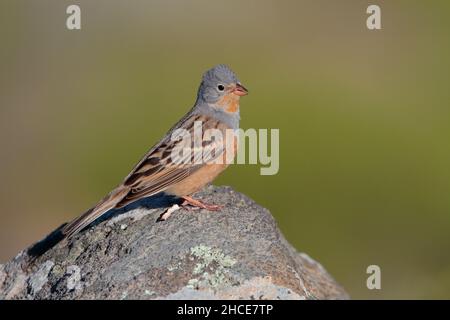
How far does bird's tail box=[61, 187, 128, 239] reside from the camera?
9.12 metres

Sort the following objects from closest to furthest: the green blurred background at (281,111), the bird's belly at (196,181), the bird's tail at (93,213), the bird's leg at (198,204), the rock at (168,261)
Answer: the rock at (168,261) → the bird's tail at (93,213) → the bird's leg at (198,204) → the bird's belly at (196,181) → the green blurred background at (281,111)

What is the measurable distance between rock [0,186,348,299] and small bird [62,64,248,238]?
0.54 ft

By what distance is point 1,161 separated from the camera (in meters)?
23.9

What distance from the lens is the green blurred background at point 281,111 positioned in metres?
18.0

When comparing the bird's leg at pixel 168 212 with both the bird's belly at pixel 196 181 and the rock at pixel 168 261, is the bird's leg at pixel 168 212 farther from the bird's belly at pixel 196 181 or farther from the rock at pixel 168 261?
the bird's belly at pixel 196 181

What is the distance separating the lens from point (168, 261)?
8.01 m

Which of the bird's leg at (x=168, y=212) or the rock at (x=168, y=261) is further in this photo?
the bird's leg at (x=168, y=212)

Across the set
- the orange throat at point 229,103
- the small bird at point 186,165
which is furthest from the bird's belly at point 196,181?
the orange throat at point 229,103

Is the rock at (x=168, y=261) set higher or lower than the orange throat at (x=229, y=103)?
lower

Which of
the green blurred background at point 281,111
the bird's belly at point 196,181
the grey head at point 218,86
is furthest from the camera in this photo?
the green blurred background at point 281,111

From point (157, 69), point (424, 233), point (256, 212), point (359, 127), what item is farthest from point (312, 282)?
point (157, 69)

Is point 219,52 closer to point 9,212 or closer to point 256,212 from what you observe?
point 9,212

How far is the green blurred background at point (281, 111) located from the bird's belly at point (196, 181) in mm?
6074

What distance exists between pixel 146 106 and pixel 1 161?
151 inches
